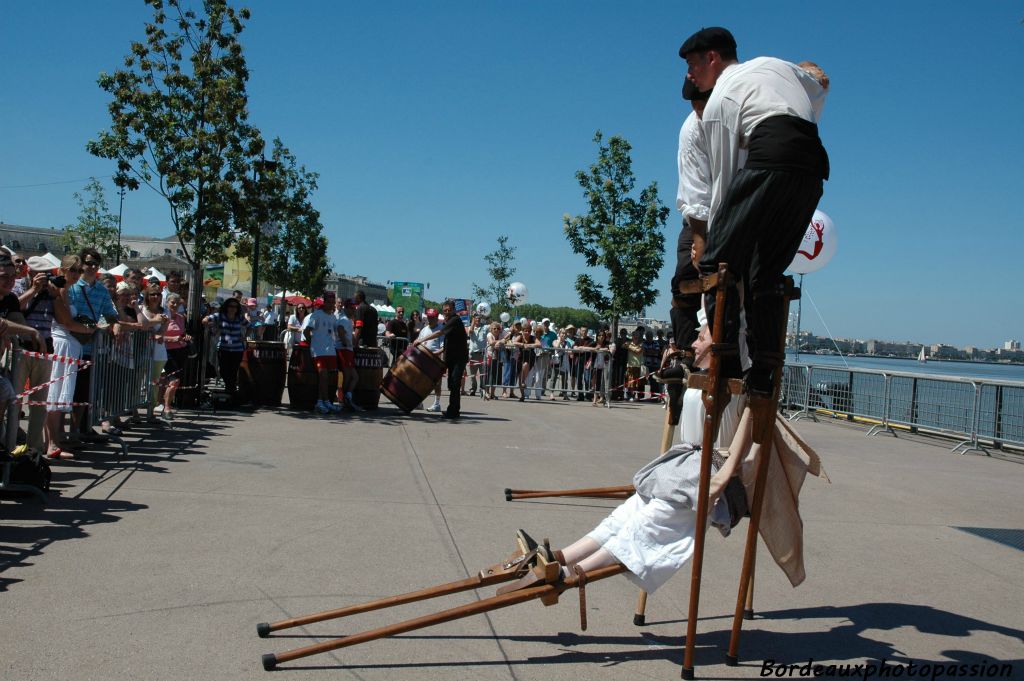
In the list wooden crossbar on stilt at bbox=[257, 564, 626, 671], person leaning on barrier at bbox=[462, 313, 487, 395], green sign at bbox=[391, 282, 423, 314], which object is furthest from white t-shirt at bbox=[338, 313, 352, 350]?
green sign at bbox=[391, 282, 423, 314]

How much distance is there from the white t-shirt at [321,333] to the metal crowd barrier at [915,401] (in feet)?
32.3

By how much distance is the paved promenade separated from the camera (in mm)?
3564

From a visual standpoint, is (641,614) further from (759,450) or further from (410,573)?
(410,573)

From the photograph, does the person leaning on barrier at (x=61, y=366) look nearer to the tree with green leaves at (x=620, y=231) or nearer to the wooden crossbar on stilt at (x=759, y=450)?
the wooden crossbar on stilt at (x=759, y=450)

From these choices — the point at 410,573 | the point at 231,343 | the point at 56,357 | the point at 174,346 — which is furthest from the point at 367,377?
the point at 410,573

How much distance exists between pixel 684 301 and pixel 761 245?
2.93 ft

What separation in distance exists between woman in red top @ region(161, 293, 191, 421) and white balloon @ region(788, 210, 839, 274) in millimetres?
9891

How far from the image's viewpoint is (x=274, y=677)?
10.7 ft

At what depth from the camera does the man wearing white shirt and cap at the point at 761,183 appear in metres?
3.29

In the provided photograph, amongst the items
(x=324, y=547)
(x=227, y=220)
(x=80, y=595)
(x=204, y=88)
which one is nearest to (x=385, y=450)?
(x=324, y=547)

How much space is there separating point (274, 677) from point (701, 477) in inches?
74.2

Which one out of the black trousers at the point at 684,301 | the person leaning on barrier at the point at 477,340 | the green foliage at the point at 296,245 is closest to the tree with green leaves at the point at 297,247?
the green foliage at the point at 296,245

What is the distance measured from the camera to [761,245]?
3416mm

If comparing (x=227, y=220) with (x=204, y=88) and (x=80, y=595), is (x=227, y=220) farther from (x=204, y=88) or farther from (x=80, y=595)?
(x=80, y=595)
